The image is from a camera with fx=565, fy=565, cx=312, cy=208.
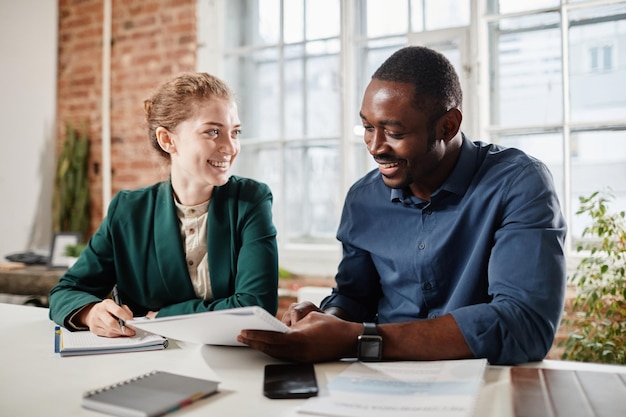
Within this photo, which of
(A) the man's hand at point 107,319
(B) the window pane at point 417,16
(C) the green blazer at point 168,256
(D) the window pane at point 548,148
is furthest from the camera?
(B) the window pane at point 417,16

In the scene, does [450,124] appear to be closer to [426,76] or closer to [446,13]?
[426,76]

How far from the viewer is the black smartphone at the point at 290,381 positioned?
88cm

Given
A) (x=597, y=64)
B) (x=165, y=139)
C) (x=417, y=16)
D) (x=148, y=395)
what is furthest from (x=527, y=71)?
(x=148, y=395)

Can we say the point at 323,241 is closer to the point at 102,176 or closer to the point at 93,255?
the point at 102,176

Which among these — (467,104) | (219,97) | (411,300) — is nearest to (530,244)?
(411,300)

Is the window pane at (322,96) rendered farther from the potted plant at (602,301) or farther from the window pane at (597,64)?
the potted plant at (602,301)

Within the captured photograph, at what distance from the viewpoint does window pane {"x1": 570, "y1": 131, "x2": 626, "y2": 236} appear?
286 cm

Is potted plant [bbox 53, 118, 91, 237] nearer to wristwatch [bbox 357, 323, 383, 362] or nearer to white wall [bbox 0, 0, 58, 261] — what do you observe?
white wall [bbox 0, 0, 58, 261]

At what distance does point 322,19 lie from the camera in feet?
11.8

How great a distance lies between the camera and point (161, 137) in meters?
1.85

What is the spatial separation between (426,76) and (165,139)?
877 mm

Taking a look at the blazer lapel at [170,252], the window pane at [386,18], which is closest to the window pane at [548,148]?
the window pane at [386,18]

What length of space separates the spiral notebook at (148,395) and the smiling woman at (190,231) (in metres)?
0.65

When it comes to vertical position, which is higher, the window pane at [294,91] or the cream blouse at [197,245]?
the window pane at [294,91]
